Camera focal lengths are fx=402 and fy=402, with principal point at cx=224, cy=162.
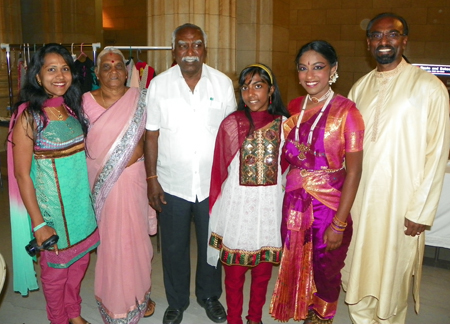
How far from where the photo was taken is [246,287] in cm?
324

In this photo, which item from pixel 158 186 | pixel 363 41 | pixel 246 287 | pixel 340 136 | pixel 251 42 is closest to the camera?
pixel 340 136

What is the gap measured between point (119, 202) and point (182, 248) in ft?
1.71

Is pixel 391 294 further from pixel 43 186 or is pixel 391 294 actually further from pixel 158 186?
pixel 43 186

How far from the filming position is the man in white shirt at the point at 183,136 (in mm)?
2492

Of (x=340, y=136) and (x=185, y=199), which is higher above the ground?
(x=340, y=136)

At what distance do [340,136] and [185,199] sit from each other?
1038 millimetres

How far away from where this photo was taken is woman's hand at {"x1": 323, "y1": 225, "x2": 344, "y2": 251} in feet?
7.38

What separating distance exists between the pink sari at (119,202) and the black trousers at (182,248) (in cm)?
16

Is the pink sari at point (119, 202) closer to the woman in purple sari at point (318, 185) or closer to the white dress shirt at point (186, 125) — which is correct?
the white dress shirt at point (186, 125)

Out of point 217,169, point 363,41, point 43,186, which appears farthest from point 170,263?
point 363,41

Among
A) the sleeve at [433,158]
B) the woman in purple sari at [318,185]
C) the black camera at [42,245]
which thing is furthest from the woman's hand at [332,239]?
the black camera at [42,245]

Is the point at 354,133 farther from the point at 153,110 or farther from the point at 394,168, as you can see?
the point at 153,110

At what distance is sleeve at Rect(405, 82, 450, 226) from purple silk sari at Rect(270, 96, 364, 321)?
15.5 inches

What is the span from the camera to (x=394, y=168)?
2.31 m
